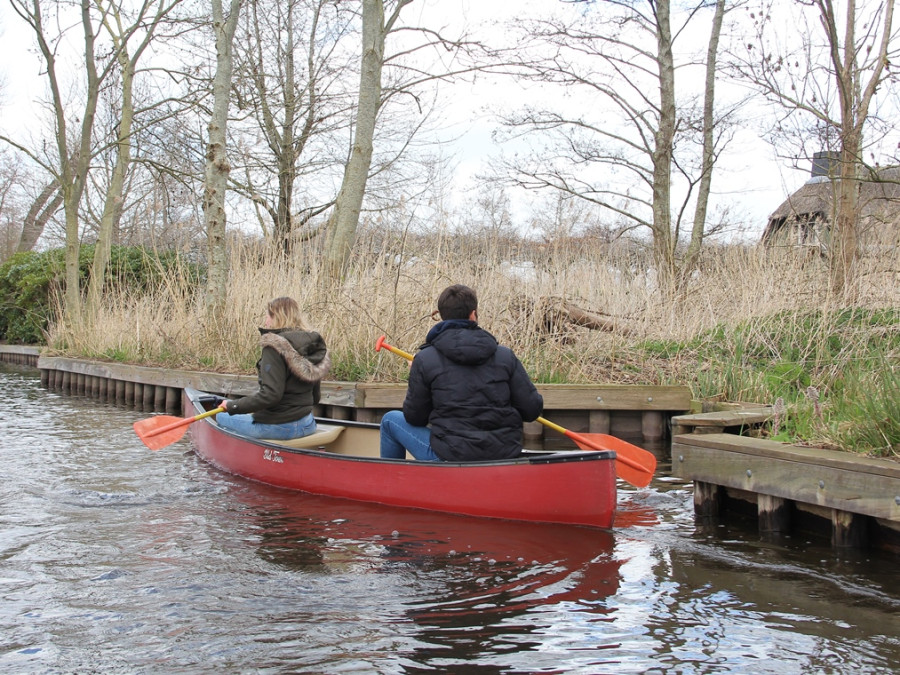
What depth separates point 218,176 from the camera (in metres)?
11.0

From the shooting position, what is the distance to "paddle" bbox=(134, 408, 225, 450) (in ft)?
21.7

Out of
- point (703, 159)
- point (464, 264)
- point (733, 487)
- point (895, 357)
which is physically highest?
point (703, 159)

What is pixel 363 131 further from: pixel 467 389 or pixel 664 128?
pixel 467 389

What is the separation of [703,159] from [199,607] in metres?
14.3

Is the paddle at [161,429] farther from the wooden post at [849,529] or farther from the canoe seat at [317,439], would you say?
the wooden post at [849,529]

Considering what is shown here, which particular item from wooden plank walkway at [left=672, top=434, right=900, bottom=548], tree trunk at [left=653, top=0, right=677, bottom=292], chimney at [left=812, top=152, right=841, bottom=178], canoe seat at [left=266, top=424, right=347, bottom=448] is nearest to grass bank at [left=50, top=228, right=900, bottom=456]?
chimney at [left=812, top=152, right=841, bottom=178]

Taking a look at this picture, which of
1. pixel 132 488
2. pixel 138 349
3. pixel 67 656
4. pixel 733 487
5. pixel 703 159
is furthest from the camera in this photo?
pixel 703 159

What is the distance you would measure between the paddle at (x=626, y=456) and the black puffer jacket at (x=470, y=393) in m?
0.69

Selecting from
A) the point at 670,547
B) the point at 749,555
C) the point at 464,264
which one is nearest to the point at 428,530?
the point at 670,547

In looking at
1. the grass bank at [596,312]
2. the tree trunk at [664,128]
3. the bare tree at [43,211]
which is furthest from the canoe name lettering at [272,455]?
the bare tree at [43,211]

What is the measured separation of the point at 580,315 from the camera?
30.2 feet

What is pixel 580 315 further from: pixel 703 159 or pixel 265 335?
pixel 703 159

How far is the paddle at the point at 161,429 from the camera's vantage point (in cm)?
662

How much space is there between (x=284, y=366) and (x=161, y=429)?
4.19ft
